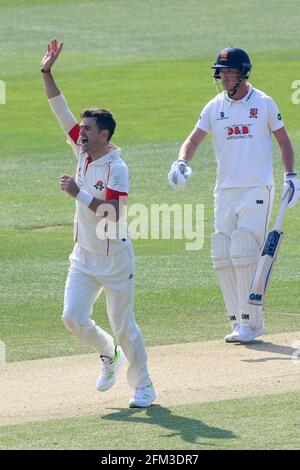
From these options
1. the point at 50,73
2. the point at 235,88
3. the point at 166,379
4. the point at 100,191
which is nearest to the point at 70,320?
the point at 100,191

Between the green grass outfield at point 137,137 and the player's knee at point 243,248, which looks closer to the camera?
the player's knee at point 243,248

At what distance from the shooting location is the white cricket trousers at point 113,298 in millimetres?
8898

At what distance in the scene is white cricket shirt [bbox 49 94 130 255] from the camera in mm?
8734

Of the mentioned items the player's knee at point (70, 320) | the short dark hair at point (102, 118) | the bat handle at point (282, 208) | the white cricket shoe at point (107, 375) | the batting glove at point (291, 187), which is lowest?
the white cricket shoe at point (107, 375)

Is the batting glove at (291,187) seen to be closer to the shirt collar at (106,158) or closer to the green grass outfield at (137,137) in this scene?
the green grass outfield at (137,137)

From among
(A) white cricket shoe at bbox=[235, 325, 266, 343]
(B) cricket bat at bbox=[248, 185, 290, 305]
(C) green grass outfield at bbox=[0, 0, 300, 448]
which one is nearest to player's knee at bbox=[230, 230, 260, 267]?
(B) cricket bat at bbox=[248, 185, 290, 305]

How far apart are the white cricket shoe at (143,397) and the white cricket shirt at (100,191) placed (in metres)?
0.99

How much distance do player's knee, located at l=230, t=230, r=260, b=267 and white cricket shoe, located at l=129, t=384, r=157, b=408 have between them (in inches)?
91.3

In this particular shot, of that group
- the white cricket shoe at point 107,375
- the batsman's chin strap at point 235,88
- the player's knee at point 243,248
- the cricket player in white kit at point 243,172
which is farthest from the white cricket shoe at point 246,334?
the batsman's chin strap at point 235,88

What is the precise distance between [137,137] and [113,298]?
15314mm

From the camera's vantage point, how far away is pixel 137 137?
78.9 feet

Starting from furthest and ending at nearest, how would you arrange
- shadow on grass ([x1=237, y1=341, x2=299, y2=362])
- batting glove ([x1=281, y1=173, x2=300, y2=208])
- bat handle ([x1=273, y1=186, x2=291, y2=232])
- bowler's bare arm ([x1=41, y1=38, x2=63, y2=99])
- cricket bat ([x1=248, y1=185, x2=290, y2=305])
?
batting glove ([x1=281, y1=173, x2=300, y2=208])
bat handle ([x1=273, y1=186, x2=291, y2=232])
cricket bat ([x1=248, y1=185, x2=290, y2=305])
shadow on grass ([x1=237, y1=341, x2=299, y2=362])
bowler's bare arm ([x1=41, y1=38, x2=63, y2=99])

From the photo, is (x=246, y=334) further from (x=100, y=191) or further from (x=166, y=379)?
(x=100, y=191)

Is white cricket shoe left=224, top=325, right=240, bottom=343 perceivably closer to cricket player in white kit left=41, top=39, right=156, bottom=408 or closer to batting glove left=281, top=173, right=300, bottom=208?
batting glove left=281, top=173, right=300, bottom=208
